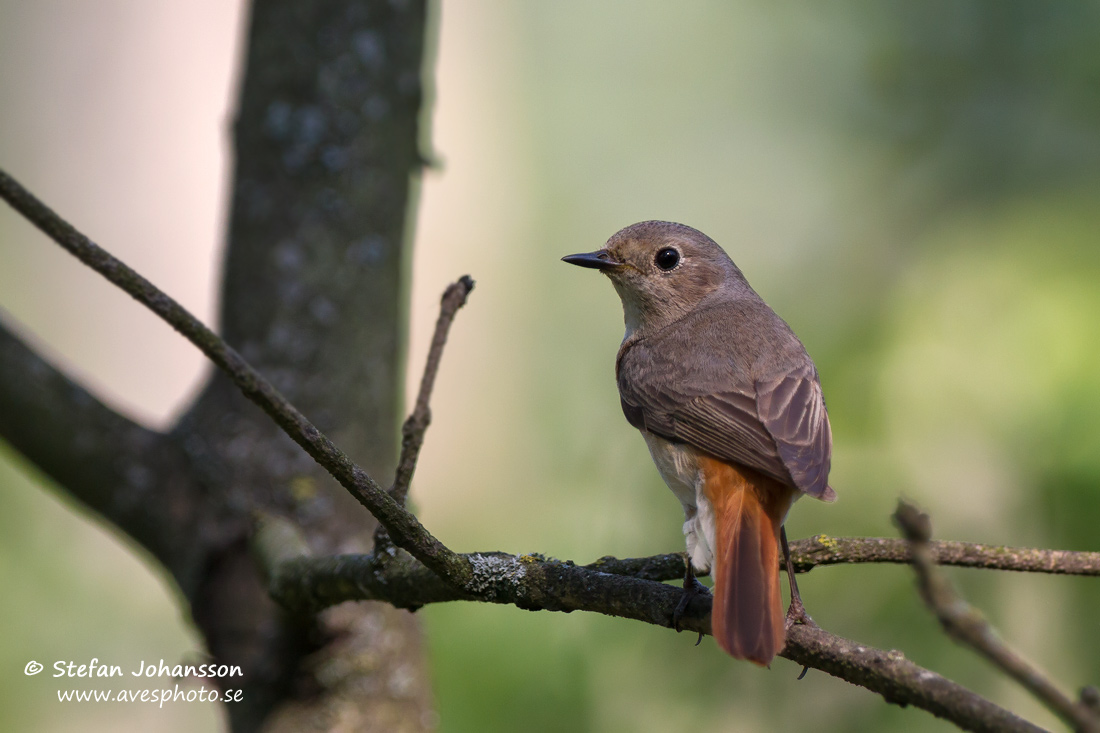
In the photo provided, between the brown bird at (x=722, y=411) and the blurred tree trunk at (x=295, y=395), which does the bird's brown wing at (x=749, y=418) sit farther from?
the blurred tree trunk at (x=295, y=395)

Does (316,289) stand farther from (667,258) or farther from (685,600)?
(685,600)

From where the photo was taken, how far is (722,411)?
2.73m

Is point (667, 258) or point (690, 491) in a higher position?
point (667, 258)

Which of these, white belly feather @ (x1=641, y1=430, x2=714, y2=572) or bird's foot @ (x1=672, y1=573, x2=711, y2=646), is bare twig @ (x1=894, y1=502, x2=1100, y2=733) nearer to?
bird's foot @ (x1=672, y1=573, x2=711, y2=646)

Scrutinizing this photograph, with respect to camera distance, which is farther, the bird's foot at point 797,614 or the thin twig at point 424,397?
the bird's foot at point 797,614

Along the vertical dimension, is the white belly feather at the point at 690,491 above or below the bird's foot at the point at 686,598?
above

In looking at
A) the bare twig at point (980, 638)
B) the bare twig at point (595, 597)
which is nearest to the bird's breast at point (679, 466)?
the bare twig at point (595, 597)

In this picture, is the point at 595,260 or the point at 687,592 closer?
the point at 687,592

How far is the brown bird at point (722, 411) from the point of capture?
213cm

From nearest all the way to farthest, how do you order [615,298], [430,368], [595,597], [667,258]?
[595,597] < [430,368] < [667,258] < [615,298]

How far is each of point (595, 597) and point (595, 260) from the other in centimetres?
175

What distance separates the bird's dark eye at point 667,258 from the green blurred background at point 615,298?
2.35ft

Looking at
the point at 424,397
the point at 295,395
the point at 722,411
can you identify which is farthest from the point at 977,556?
the point at 295,395

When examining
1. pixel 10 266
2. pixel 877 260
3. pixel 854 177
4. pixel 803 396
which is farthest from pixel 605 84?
pixel 10 266
